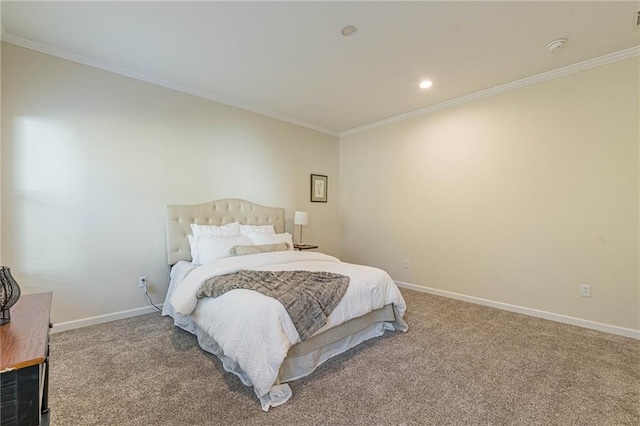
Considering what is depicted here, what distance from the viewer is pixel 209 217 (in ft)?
12.0

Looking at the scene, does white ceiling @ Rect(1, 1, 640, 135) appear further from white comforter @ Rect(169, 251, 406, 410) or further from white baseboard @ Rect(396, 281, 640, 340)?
white baseboard @ Rect(396, 281, 640, 340)

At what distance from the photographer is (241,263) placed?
2758mm

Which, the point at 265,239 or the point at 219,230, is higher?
the point at 219,230

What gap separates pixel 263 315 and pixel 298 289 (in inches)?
15.8

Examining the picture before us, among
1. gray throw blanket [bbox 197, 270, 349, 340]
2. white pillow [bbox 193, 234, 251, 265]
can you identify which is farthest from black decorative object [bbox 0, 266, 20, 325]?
white pillow [bbox 193, 234, 251, 265]

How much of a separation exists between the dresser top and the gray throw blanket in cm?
110

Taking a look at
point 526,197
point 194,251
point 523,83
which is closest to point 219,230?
point 194,251

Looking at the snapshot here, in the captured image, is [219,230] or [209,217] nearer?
[219,230]

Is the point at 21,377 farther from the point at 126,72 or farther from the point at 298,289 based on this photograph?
the point at 126,72

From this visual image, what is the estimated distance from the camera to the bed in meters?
1.81

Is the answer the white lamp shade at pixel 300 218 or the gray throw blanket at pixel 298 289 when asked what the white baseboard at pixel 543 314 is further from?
the gray throw blanket at pixel 298 289

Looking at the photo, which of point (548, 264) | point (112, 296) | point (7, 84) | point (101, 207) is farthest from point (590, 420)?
Result: point (7, 84)

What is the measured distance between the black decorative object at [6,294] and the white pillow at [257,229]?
2607 mm

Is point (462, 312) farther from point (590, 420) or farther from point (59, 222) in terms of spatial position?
point (59, 222)
